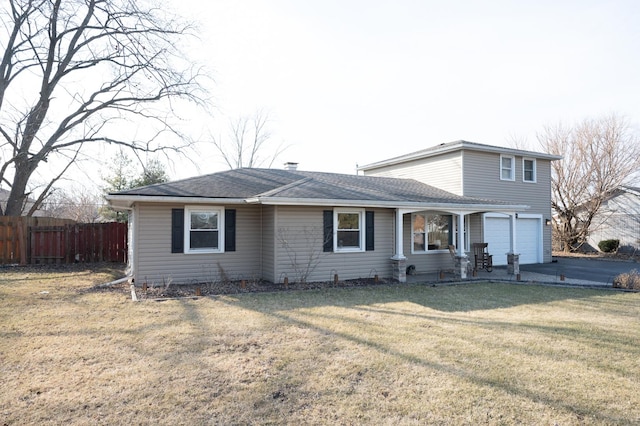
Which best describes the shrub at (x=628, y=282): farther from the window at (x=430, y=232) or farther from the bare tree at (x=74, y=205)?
the bare tree at (x=74, y=205)

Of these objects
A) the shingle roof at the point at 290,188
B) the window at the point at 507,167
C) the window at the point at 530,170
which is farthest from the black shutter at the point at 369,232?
the window at the point at 530,170

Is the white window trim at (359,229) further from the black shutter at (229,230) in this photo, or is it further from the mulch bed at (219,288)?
the black shutter at (229,230)

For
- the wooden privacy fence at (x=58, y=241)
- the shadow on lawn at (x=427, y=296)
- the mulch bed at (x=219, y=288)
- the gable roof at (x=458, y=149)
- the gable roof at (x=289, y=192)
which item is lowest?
the shadow on lawn at (x=427, y=296)

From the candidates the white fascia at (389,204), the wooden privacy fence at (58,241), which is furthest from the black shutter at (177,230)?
the wooden privacy fence at (58,241)

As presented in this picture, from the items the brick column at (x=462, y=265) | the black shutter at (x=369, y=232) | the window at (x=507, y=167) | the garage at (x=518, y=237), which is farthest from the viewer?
the window at (x=507, y=167)

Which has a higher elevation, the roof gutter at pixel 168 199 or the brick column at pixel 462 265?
the roof gutter at pixel 168 199

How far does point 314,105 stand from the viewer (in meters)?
23.1

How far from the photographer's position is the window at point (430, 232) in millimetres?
13492

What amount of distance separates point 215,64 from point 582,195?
2139 cm

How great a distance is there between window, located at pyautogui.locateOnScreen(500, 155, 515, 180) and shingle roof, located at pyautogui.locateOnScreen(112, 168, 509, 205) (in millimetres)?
3288

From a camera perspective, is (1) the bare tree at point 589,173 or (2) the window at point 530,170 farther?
(1) the bare tree at point 589,173

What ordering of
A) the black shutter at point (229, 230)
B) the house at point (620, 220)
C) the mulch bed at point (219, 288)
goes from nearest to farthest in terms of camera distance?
the mulch bed at point (219, 288) → the black shutter at point (229, 230) → the house at point (620, 220)

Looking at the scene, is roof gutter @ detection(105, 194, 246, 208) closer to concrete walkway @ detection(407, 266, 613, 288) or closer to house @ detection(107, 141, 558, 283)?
house @ detection(107, 141, 558, 283)

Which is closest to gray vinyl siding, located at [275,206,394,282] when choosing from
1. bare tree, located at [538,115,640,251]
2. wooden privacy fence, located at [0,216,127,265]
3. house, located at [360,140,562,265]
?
house, located at [360,140,562,265]
